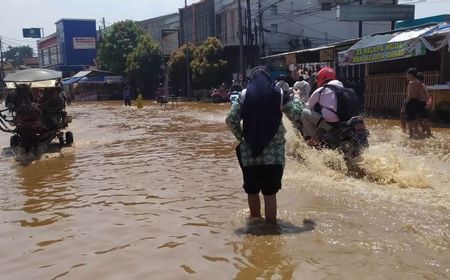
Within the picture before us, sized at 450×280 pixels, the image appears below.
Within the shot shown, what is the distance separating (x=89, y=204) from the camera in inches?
258

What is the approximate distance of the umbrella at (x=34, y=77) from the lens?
11977 millimetres

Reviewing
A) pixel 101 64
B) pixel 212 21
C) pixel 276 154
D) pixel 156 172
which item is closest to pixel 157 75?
pixel 212 21

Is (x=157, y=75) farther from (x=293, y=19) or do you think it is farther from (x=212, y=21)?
(x=293, y=19)

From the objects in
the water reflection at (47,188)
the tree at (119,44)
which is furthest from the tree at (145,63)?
the water reflection at (47,188)

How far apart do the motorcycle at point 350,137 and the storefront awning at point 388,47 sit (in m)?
9.82

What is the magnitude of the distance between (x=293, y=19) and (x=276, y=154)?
41281 millimetres

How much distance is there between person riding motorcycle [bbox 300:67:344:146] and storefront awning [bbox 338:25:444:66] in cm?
955

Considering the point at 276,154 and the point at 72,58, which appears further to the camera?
the point at 72,58

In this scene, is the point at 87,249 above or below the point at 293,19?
below

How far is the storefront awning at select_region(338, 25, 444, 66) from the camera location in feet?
52.9

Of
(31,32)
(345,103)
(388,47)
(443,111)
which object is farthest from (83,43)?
(345,103)

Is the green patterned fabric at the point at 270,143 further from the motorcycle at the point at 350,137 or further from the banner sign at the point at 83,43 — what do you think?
the banner sign at the point at 83,43

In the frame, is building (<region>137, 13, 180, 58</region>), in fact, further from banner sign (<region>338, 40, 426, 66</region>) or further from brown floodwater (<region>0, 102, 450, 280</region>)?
brown floodwater (<region>0, 102, 450, 280</region>)

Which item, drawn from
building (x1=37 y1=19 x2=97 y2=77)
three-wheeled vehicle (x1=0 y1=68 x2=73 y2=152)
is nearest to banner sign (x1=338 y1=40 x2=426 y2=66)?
three-wheeled vehicle (x1=0 y1=68 x2=73 y2=152)
